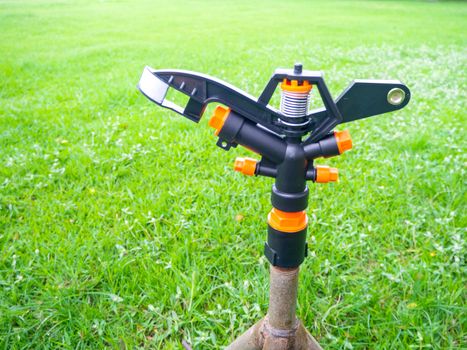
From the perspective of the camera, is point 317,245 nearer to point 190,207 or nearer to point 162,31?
point 190,207

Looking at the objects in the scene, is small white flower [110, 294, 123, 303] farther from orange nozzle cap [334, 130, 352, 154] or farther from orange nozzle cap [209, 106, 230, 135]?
orange nozzle cap [334, 130, 352, 154]

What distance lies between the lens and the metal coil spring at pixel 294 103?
1048 millimetres

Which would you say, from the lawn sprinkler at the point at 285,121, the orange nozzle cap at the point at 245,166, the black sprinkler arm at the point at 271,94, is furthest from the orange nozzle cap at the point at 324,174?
the orange nozzle cap at the point at 245,166

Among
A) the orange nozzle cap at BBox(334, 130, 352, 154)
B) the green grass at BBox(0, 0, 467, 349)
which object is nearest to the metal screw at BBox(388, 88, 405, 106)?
the orange nozzle cap at BBox(334, 130, 352, 154)

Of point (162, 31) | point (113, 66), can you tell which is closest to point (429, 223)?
point (113, 66)

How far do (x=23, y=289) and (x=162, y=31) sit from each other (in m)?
9.89

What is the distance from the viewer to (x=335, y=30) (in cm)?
1130

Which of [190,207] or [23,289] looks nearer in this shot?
[23,289]

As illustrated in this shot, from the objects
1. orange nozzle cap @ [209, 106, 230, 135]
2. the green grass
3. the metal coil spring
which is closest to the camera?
the metal coil spring

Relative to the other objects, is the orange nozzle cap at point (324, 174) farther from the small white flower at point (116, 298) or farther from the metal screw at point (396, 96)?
the small white flower at point (116, 298)

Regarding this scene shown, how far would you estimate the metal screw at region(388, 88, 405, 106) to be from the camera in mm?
1107

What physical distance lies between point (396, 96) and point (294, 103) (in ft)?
1.02

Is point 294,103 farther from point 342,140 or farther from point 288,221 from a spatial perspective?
point 288,221

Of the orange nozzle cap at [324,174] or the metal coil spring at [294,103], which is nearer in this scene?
the metal coil spring at [294,103]
